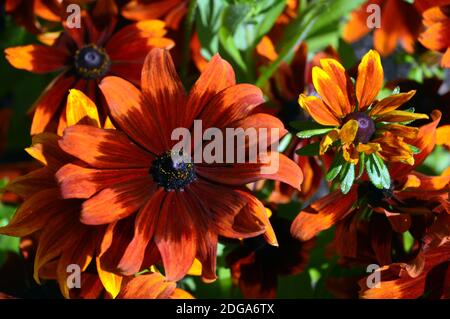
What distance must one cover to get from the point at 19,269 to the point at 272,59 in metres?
0.41

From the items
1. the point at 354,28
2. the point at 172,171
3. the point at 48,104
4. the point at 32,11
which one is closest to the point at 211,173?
the point at 172,171

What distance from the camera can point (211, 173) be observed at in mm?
751

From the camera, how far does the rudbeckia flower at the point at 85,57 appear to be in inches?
34.5

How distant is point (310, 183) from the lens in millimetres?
930

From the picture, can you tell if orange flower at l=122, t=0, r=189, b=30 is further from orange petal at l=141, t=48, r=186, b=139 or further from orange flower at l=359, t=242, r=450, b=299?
orange flower at l=359, t=242, r=450, b=299

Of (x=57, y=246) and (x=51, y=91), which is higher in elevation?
(x=51, y=91)

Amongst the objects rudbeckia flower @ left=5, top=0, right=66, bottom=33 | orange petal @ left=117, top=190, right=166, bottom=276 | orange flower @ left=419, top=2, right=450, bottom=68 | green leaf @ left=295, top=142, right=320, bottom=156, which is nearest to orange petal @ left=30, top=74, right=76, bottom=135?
rudbeckia flower @ left=5, top=0, right=66, bottom=33

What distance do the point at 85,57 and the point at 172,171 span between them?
0.85 ft

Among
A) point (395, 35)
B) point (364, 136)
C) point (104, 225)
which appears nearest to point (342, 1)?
point (395, 35)

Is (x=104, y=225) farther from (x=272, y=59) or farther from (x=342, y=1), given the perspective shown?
(x=342, y=1)

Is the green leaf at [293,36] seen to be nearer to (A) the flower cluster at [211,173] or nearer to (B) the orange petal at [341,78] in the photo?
(A) the flower cluster at [211,173]

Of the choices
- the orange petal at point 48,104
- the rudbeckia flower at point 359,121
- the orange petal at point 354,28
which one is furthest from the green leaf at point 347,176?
the orange petal at point 354,28

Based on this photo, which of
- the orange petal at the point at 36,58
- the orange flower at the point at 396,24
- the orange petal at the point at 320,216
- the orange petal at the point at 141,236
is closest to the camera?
the orange petal at the point at 141,236
